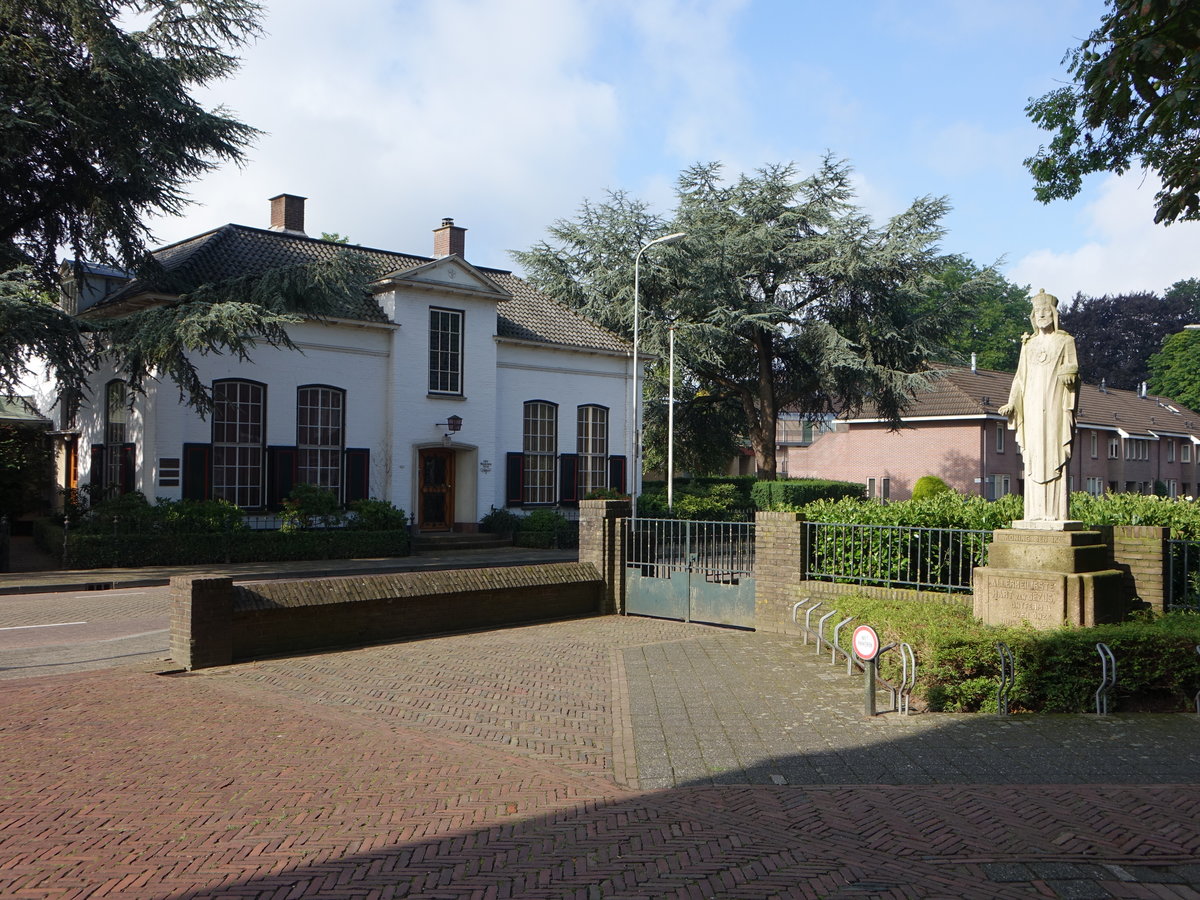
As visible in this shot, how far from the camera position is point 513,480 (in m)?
28.3

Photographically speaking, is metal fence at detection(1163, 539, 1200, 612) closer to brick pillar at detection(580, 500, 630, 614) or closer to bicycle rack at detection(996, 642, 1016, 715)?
bicycle rack at detection(996, 642, 1016, 715)

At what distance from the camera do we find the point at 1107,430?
172 feet

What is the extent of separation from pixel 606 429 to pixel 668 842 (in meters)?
25.6

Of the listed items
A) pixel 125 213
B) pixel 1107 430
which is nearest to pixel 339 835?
pixel 125 213

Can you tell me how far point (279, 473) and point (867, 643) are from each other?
1849cm

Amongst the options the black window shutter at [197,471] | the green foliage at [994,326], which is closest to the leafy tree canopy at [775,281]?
the black window shutter at [197,471]

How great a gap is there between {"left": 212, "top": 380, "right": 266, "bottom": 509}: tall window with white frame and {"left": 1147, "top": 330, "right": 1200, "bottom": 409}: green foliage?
6554 cm

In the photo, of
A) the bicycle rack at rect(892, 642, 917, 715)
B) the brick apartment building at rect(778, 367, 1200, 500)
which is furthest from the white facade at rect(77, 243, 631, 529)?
the bicycle rack at rect(892, 642, 917, 715)

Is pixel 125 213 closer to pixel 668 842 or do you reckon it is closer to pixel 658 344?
pixel 658 344

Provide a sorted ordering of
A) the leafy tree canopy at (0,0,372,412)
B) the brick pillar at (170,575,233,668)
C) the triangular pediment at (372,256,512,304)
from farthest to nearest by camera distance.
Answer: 1. the triangular pediment at (372,256,512,304)
2. the leafy tree canopy at (0,0,372,412)
3. the brick pillar at (170,575,233,668)

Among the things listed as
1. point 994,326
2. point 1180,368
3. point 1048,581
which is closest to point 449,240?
point 1048,581

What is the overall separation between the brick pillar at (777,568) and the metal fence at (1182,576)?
4190mm

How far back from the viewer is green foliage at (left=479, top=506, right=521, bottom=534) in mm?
27438

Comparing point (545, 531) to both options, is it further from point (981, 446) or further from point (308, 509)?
point (981, 446)
